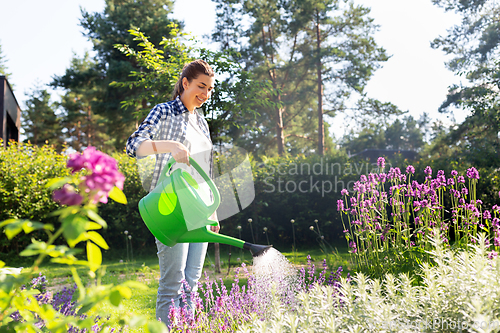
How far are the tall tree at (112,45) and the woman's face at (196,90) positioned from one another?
40.0 ft

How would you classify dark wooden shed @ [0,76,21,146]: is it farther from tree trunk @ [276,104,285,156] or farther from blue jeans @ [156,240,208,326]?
tree trunk @ [276,104,285,156]

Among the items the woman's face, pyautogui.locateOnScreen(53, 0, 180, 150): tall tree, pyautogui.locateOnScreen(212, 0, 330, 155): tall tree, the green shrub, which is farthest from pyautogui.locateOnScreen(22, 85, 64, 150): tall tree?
the woman's face

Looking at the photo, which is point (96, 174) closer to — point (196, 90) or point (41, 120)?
point (196, 90)

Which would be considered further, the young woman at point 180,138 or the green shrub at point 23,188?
the green shrub at point 23,188

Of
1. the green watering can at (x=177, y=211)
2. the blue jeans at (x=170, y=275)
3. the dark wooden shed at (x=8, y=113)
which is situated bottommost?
the blue jeans at (x=170, y=275)

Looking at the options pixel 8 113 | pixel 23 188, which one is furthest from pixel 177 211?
pixel 8 113

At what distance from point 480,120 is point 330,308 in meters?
10.2

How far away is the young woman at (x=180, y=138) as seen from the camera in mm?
1824

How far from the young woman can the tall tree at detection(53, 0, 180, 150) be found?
12201mm

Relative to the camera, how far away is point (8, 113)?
33.5 ft

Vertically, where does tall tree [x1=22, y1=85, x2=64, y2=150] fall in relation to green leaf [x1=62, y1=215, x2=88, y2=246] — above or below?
above

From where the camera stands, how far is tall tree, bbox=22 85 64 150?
2389 cm

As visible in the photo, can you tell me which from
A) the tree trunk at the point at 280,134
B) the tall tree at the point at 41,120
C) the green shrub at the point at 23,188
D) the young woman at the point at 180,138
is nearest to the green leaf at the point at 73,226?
the young woman at the point at 180,138

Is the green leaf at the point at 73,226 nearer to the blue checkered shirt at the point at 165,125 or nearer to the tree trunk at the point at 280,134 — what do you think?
the blue checkered shirt at the point at 165,125
